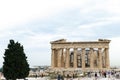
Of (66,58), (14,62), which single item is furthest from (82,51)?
(14,62)

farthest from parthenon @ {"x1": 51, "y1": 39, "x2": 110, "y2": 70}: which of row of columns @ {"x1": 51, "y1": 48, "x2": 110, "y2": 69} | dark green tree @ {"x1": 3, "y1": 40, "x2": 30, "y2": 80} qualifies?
dark green tree @ {"x1": 3, "y1": 40, "x2": 30, "y2": 80}

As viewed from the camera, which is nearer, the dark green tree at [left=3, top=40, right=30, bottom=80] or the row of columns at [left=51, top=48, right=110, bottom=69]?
the dark green tree at [left=3, top=40, right=30, bottom=80]

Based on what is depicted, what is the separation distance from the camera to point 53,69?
9706 centimetres

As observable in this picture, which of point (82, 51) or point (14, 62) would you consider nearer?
point (14, 62)

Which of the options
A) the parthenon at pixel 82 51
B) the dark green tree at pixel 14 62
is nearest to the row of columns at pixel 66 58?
the parthenon at pixel 82 51

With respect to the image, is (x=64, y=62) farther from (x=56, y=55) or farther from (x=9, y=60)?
(x=9, y=60)

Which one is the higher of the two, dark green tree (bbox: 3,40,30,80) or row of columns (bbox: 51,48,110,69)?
row of columns (bbox: 51,48,110,69)

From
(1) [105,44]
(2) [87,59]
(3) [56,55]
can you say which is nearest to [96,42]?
(1) [105,44]

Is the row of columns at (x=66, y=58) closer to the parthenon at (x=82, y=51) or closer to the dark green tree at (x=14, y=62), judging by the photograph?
the parthenon at (x=82, y=51)

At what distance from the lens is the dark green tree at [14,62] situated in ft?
152

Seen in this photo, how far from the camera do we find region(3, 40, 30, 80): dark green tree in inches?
1818

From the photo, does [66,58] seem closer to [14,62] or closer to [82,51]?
[82,51]

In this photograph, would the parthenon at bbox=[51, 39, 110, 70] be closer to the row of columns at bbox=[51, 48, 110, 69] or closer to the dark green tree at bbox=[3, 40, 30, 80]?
the row of columns at bbox=[51, 48, 110, 69]

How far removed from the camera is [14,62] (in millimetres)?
46219
